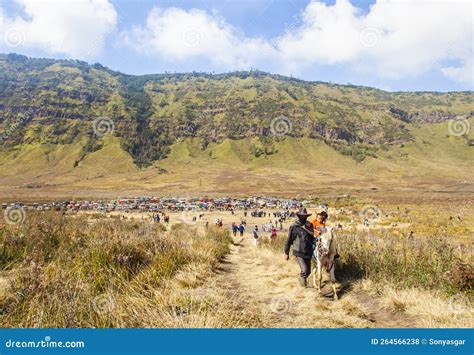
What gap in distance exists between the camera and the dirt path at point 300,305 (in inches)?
222

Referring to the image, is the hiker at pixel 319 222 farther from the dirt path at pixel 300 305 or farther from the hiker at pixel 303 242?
the dirt path at pixel 300 305

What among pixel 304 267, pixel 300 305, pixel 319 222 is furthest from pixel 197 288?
pixel 319 222

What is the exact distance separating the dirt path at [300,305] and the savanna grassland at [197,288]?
2 cm

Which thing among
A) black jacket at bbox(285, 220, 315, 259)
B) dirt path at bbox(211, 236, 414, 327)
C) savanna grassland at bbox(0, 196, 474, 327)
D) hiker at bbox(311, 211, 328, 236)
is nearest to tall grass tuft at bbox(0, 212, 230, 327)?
savanna grassland at bbox(0, 196, 474, 327)

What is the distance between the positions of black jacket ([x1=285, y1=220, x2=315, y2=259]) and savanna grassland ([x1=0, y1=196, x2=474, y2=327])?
812mm

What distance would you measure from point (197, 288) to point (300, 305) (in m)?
2.03

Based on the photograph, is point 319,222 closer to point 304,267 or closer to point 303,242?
point 303,242

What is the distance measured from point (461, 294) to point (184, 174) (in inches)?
6618

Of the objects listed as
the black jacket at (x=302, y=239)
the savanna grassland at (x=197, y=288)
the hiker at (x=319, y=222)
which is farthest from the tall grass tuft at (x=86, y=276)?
the hiker at (x=319, y=222)

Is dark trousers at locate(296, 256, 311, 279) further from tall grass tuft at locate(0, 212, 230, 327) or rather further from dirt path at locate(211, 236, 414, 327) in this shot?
tall grass tuft at locate(0, 212, 230, 327)

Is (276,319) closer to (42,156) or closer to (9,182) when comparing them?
(9,182)

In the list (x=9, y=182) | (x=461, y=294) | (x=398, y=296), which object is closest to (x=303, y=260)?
(x=398, y=296)

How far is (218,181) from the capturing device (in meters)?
149

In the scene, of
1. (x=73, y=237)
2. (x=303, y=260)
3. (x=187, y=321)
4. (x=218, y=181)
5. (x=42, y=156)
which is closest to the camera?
(x=187, y=321)
